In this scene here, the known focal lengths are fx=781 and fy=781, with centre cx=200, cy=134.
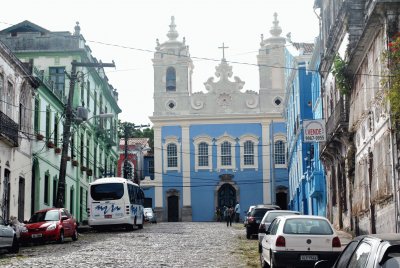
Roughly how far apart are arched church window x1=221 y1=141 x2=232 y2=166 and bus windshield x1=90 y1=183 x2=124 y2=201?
Answer: 33.6 metres

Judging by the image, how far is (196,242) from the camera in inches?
1086

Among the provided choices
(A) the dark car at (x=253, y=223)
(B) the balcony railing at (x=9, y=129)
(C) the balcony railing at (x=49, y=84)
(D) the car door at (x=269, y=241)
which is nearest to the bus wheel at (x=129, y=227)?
(B) the balcony railing at (x=9, y=129)

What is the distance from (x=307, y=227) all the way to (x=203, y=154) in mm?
54445

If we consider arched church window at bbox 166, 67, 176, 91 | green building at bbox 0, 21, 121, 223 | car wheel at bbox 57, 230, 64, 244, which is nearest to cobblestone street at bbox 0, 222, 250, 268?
car wheel at bbox 57, 230, 64, 244

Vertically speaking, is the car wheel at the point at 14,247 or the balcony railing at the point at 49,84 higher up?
the balcony railing at the point at 49,84

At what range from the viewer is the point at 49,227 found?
27.8m

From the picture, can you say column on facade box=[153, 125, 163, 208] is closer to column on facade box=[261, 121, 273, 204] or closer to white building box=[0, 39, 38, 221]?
column on facade box=[261, 121, 273, 204]

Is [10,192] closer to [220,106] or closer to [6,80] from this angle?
[6,80]

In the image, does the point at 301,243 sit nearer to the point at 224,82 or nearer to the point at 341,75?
the point at 341,75

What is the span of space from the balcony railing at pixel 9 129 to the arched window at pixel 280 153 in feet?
130

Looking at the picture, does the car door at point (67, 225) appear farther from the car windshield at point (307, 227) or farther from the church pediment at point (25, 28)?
the church pediment at point (25, 28)

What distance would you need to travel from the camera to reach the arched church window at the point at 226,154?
71375 millimetres

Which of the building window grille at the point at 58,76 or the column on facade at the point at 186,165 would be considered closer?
the building window grille at the point at 58,76

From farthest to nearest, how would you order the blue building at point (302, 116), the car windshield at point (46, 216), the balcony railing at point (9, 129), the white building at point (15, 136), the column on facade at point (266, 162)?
the column on facade at point (266, 162) < the blue building at point (302, 116) < the white building at point (15, 136) < the balcony railing at point (9, 129) < the car windshield at point (46, 216)
